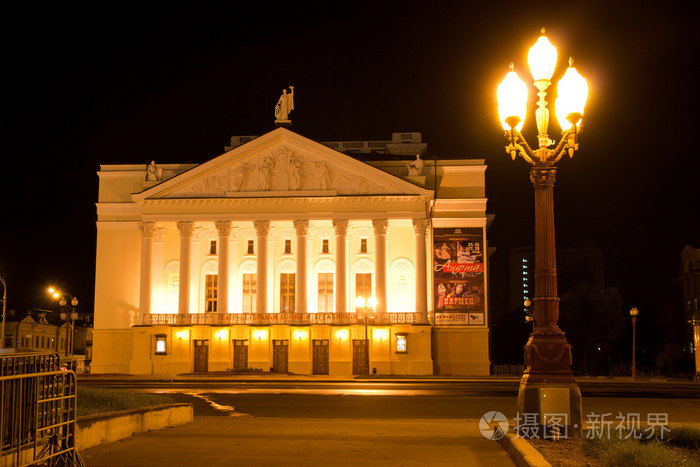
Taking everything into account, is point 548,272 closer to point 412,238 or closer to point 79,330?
point 412,238

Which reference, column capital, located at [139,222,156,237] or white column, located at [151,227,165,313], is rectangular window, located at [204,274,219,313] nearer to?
white column, located at [151,227,165,313]

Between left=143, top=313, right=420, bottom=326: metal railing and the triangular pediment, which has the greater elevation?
the triangular pediment

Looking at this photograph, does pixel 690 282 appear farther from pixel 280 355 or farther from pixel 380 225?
pixel 280 355

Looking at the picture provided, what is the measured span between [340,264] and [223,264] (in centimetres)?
862

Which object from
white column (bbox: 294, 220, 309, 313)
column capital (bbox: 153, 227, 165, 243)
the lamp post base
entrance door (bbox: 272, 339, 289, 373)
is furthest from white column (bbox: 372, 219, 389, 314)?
the lamp post base

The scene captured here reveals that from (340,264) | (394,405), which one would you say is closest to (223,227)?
(340,264)

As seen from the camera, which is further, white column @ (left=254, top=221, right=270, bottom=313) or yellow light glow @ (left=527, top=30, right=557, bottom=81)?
white column @ (left=254, top=221, right=270, bottom=313)

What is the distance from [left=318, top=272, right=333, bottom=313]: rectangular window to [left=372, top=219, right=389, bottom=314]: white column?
5.01m

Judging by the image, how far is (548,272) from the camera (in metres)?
13.9

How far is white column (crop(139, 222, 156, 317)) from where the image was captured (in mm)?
58250

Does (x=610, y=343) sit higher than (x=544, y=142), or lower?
lower

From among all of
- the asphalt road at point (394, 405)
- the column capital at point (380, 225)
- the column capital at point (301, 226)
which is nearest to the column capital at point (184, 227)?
the column capital at point (301, 226)

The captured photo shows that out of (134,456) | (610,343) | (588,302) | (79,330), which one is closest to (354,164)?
(588,302)

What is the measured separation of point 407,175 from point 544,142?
45.1m
